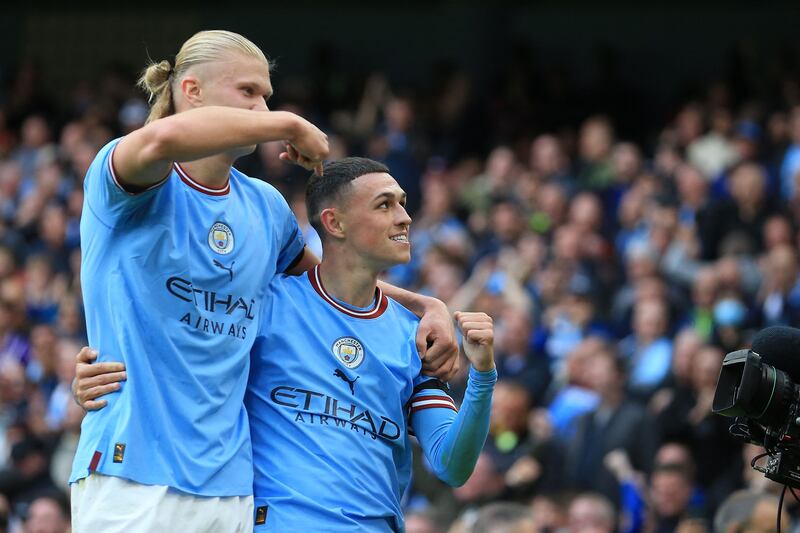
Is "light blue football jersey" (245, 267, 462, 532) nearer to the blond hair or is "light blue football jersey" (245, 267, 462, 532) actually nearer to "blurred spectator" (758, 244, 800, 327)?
the blond hair

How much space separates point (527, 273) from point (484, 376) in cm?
667

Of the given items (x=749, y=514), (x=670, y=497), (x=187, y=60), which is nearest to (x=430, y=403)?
(x=187, y=60)

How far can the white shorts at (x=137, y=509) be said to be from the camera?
3.88m

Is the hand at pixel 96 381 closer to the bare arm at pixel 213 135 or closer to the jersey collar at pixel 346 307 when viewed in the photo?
the bare arm at pixel 213 135

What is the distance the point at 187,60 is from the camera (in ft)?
13.9

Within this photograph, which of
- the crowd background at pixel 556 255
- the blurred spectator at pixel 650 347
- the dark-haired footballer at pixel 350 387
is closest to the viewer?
the dark-haired footballer at pixel 350 387

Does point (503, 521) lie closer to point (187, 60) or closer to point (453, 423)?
point (453, 423)

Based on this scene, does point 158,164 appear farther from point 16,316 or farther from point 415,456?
point 16,316

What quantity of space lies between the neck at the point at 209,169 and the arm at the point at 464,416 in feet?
3.01

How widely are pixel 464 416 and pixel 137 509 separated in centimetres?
113

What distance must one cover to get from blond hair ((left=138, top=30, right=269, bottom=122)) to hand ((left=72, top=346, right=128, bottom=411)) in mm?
835

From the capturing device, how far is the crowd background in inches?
326

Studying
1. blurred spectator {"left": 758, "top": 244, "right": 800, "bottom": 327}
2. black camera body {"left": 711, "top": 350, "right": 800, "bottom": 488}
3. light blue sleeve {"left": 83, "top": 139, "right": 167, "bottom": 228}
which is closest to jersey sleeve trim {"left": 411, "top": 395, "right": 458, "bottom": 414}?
black camera body {"left": 711, "top": 350, "right": 800, "bottom": 488}

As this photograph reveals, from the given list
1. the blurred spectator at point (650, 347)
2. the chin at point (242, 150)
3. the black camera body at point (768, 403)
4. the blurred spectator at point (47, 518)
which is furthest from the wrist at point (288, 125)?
the blurred spectator at point (650, 347)
